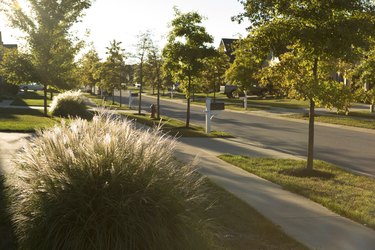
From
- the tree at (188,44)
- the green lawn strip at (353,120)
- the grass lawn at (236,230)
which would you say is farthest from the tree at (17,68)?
the green lawn strip at (353,120)

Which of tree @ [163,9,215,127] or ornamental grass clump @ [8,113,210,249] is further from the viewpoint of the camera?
tree @ [163,9,215,127]

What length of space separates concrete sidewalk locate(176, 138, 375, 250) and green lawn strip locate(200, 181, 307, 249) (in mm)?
184

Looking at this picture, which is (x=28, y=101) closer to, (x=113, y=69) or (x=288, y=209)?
(x=113, y=69)

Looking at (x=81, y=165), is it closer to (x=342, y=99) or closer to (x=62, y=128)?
(x=62, y=128)

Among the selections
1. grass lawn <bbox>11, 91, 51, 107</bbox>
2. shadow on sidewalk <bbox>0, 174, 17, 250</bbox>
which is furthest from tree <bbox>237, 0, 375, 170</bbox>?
grass lawn <bbox>11, 91, 51, 107</bbox>

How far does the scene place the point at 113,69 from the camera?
127 ft

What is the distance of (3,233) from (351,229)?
4294 mm

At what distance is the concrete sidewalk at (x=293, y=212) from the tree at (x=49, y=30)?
11.9 metres

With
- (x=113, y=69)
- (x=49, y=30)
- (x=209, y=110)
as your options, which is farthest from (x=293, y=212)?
(x=113, y=69)

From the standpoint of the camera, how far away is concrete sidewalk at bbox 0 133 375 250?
229 inches

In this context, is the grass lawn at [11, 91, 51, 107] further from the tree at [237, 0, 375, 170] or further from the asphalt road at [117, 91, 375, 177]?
the tree at [237, 0, 375, 170]

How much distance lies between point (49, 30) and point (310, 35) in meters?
14.4

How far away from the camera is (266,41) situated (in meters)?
10.1

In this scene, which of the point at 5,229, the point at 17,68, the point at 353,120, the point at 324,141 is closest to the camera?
the point at 5,229
